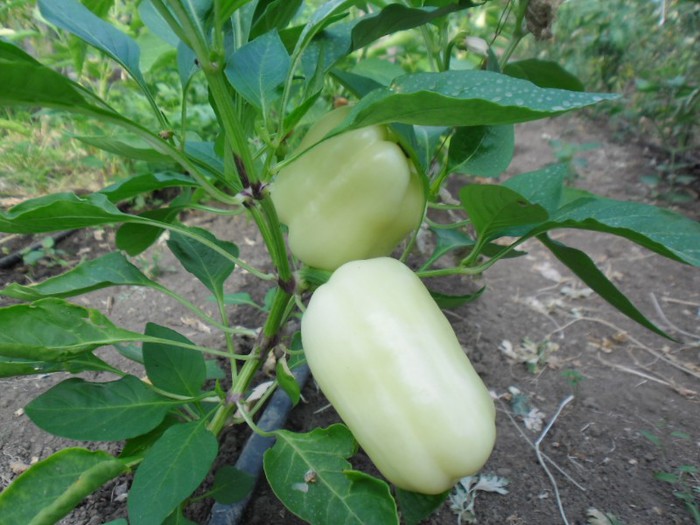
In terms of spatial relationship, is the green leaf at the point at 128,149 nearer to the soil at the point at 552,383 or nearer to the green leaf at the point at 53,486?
the green leaf at the point at 53,486

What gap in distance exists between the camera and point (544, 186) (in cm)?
61

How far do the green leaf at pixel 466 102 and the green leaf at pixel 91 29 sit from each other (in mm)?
288

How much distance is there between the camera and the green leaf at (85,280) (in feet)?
1.89

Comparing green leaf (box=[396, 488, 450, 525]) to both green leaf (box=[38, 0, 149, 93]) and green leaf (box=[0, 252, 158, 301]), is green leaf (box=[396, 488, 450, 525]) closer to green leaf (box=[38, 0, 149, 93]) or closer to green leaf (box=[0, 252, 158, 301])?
green leaf (box=[0, 252, 158, 301])

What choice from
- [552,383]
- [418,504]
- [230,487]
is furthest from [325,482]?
[552,383]

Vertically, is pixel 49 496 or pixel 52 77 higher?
pixel 52 77

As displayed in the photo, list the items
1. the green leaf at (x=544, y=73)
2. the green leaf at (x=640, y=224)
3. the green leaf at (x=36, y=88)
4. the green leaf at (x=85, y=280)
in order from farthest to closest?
the green leaf at (x=544, y=73), the green leaf at (x=85, y=280), the green leaf at (x=640, y=224), the green leaf at (x=36, y=88)

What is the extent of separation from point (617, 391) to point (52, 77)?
1170 millimetres

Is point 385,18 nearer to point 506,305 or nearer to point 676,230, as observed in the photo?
point 676,230

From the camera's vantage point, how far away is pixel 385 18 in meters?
0.50

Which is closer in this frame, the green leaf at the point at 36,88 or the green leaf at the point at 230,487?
the green leaf at the point at 36,88

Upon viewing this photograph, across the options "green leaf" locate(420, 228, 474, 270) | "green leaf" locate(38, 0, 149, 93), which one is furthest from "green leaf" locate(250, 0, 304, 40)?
"green leaf" locate(420, 228, 474, 270)

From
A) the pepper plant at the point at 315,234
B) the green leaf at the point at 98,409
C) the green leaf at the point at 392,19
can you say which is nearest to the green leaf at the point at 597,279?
the pepper plant at the point at 315,234

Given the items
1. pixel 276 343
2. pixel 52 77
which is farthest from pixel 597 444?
pixel 52 77
